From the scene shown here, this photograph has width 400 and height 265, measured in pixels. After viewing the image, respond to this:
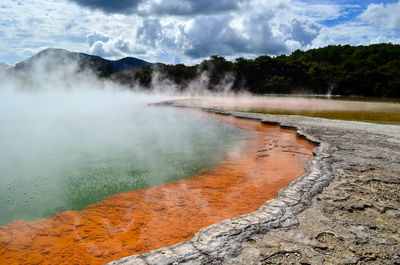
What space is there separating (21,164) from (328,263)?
640 centimetres

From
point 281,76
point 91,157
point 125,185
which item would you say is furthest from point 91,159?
point 281,76

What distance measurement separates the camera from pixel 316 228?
276cm

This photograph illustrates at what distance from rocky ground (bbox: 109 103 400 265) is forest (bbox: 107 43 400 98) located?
32758 mm

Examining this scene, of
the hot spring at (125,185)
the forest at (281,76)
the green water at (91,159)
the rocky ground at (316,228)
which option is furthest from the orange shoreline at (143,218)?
the forest at (281,76)

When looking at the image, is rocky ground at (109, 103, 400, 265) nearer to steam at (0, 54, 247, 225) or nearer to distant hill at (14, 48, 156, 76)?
steam at (0, 54, 247, 225)

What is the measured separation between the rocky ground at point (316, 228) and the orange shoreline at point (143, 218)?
56cm

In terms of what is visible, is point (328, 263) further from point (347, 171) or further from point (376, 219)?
point (347, 171)

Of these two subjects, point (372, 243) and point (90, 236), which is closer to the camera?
point (372, 243)

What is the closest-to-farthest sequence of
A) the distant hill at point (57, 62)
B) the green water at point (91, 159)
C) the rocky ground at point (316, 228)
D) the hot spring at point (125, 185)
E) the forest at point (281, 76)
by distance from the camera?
1. the rocky ground at point (316, 228)
2. the hot spring at point (125, 185)
3. the green water at point (91, 159)
4. the forest at point (281, 76)
5. the distant hill at point (57, 62)

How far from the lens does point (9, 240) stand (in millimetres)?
3244

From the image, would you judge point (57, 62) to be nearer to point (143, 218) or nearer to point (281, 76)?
point (281, 76)

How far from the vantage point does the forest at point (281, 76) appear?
35906 millimetres

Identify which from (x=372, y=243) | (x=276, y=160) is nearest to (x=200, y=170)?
(x=276, y=160)

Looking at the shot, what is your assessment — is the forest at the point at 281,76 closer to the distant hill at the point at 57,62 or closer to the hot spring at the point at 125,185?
the distant hill at the point at 57,62
